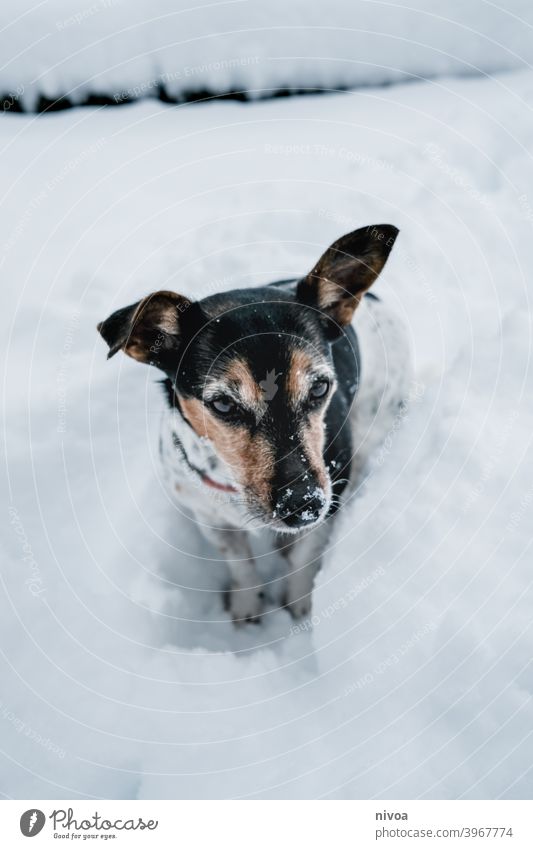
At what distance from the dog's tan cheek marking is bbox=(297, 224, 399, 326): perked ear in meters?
0.55

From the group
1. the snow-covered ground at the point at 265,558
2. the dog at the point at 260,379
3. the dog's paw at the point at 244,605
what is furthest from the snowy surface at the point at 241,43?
the dog's paw at the point at 244,605

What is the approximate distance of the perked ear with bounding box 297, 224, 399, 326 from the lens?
6.65 ft

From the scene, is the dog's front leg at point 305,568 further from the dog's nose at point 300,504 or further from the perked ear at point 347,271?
the perked ear at point 347,271

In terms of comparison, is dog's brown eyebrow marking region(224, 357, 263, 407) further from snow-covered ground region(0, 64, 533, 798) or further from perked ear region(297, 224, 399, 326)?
snow-covered ground region(0, 64, 533, 798)

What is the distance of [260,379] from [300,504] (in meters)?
0.45

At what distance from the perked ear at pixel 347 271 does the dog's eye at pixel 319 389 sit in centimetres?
27

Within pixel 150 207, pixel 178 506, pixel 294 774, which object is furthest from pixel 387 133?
pixel 294 774

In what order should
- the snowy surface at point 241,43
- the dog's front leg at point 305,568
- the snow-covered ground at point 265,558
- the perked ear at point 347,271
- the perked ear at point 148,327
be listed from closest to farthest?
1. the perked ear at point 148,327
2. the perked ear at point 347,271
3. the snow-covered ground at point 265,558
4. the dog's front leg at point 305,568
5. the snowy surface at point 241,43

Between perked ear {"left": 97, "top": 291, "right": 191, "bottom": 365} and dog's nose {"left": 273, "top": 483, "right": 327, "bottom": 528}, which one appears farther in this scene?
dog's nose {"left": 273, "top": 483, "right": 327, "bottom": 528}

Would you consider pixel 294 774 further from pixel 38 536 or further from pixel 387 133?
pixel 387 133

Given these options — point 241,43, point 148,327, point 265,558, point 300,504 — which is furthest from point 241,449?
point 241,43

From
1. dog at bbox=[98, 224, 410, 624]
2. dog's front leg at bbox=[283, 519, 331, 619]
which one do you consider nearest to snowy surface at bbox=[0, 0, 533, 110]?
dog at bbox=[98, 224, 410, 624]

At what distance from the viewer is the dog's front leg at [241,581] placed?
103 inches

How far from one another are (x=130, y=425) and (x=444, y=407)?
1479mm
